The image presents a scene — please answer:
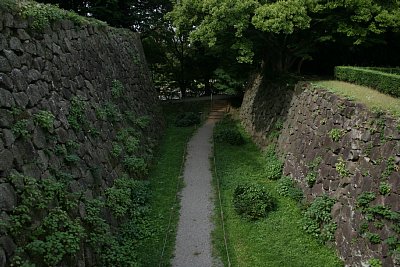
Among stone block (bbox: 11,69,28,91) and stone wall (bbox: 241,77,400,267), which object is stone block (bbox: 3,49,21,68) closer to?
stone block (bbox: 11,69,28,91)

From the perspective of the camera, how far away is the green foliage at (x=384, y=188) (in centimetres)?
839

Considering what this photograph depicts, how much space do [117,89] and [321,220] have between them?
8.67 metres

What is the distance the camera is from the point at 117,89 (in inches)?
552

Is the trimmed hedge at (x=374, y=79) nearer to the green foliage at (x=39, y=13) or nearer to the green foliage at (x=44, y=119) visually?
Answer: the green foliage at (x=44, y=119)

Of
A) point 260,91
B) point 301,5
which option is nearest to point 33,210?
point 301,5

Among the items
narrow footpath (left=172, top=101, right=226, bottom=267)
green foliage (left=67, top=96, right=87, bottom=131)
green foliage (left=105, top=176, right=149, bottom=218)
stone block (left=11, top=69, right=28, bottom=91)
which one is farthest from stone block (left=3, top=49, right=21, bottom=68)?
narrow footpath (left=172, top=101, right=226, bottom=267)

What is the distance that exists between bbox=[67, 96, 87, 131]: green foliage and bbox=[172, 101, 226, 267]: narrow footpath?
4197 mm

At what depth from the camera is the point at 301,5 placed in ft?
46.2

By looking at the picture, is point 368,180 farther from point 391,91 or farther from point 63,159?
point 63,159

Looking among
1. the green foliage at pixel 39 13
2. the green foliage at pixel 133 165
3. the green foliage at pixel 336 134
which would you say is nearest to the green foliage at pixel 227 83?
the green foliage at pixel 133 165

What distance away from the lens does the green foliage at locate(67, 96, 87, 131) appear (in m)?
9.35

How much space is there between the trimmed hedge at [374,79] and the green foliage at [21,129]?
1015 centimetres

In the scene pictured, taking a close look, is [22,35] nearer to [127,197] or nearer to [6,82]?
[6,82]

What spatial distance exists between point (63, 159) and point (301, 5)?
10.7 m
